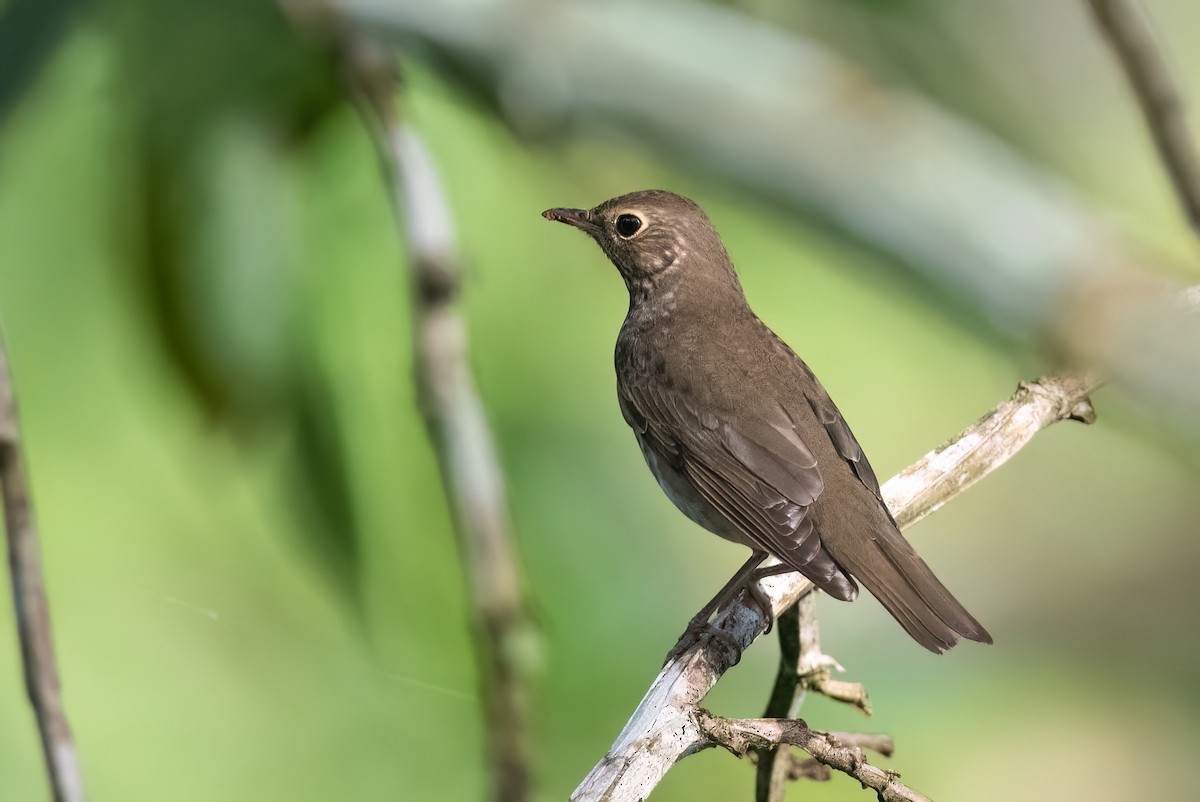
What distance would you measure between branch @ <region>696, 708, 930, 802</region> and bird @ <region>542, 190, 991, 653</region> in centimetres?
43

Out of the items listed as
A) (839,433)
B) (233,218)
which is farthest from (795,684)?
(233,218)

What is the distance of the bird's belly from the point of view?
2514mm

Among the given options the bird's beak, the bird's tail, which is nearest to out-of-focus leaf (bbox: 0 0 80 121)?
the bird's beak

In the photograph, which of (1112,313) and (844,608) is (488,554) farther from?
(844,608)

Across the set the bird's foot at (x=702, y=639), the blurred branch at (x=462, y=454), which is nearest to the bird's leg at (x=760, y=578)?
the bird's foot at (x=702, y=639)

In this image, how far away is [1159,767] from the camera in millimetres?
3109

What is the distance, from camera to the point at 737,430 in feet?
8.29

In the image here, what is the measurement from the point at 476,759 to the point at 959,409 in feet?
4.46

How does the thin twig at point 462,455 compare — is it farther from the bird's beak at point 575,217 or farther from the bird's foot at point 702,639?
the bird's beak at point 575,217

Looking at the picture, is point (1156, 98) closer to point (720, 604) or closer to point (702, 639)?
point (702, 639)

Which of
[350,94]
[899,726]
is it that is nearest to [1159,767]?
[899,726]

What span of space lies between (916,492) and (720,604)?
0.45 metres

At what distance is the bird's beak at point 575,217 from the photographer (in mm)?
2648

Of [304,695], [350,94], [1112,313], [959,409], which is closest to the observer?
[1112,313]
